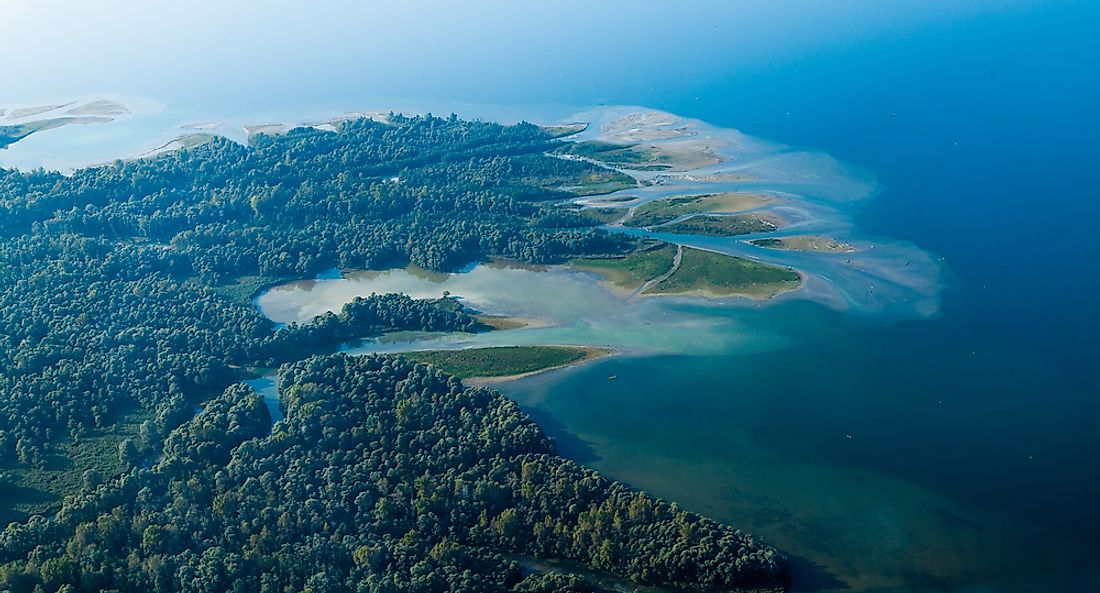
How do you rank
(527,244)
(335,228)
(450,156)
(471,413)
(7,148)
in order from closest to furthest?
(471,413), (527,244), (335,228), (450,156), (7,148)

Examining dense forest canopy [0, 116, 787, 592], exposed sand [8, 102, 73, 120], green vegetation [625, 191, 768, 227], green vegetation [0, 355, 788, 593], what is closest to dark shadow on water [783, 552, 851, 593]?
green vegetation [0, 355, 788, 593]

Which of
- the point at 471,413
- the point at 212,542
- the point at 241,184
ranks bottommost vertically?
the point at 212,542

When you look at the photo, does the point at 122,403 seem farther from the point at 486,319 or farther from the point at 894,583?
the point at 894,583

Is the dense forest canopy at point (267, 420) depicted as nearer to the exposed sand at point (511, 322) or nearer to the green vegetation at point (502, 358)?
the exposed sand at point (511, 322)

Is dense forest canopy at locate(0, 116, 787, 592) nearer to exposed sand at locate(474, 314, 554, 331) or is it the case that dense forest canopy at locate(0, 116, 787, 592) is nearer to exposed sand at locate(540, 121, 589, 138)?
exposed sand at locate(474, 314, 554, 331)

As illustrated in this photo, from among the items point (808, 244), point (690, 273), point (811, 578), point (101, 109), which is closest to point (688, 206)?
point (808, 244)

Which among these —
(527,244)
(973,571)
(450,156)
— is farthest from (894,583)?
(450,156)
